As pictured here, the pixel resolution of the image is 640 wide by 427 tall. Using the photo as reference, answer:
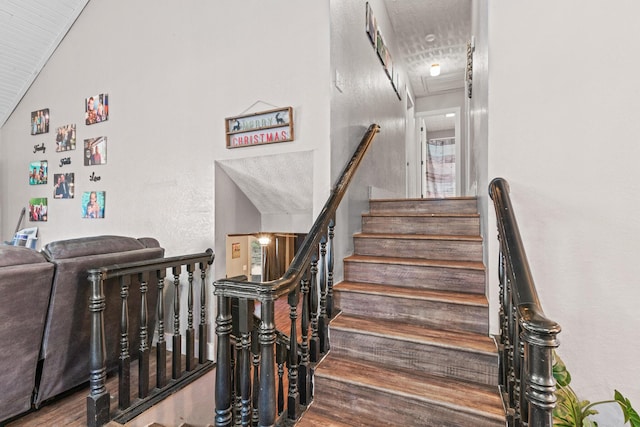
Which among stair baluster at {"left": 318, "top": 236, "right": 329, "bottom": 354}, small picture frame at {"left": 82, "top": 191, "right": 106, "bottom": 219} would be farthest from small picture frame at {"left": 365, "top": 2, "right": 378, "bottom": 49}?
small picture frame at {"left": 82, "top": 191, "right": 106, "bottom": 219}

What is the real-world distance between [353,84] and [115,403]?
9.09 ft

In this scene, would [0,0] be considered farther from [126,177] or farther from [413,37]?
[413,37]

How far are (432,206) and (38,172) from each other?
4.51m

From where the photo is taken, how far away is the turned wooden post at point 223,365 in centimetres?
125

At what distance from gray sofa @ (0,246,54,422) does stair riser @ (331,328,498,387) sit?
1.52 meters

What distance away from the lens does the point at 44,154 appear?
12.1ft

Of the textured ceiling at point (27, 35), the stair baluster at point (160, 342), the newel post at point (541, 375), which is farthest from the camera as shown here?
the textured ceiling at point (27, 35)

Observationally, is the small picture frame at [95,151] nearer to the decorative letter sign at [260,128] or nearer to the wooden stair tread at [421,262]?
the decorative letter sign at [260,128]

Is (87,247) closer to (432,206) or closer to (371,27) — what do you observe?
(432,206)

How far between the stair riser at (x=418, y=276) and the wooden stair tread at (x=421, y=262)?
2 cm

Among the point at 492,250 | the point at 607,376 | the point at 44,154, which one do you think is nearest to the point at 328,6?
the point at 492,250

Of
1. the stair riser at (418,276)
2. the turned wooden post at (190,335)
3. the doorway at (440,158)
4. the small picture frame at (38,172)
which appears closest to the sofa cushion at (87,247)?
the turned wooden post at (190,335)

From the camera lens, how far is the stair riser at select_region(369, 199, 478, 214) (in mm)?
2672

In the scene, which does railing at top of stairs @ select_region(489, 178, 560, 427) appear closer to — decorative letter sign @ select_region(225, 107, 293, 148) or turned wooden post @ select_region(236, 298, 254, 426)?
turned wooden post @ select_region(236, 298, 254, 426)
